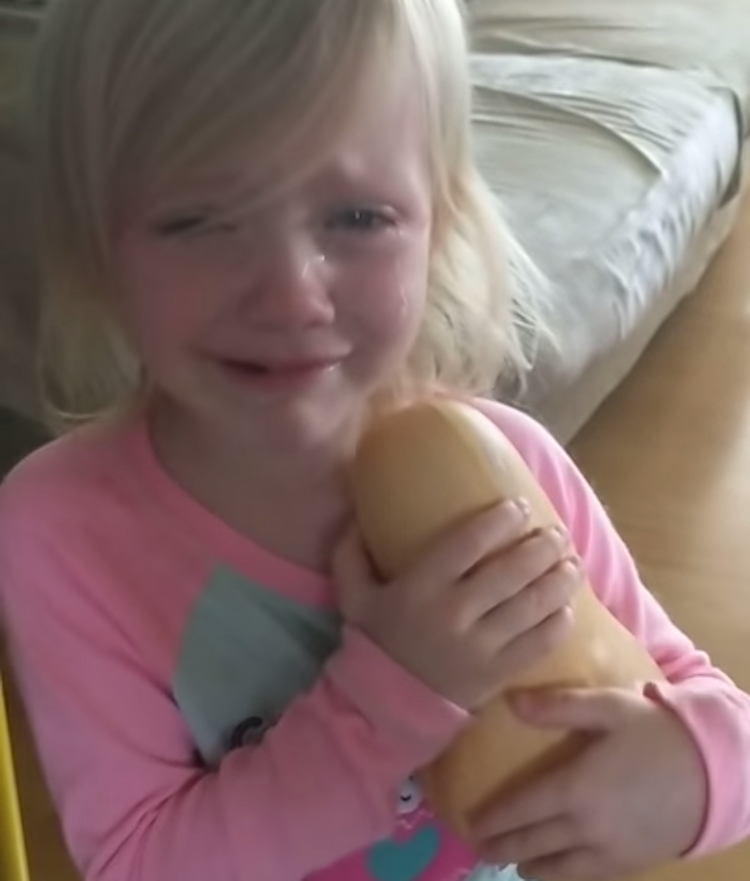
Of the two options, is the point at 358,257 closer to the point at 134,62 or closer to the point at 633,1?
the point at 134,62

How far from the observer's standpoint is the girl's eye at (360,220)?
65 cm

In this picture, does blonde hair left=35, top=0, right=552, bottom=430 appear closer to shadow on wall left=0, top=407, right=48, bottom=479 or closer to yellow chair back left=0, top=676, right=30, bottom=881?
yellow chair back left=0, top=676, right=30, bottom=881

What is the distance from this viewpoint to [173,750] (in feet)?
2.28

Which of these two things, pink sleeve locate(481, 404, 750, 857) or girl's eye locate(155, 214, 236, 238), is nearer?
girl's eye locate(155, 214, 236, 238)

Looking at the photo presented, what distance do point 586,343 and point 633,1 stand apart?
983 mm

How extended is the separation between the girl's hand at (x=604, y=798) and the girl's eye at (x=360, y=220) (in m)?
0.22

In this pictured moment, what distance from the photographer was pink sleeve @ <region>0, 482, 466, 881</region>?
2.13 feet

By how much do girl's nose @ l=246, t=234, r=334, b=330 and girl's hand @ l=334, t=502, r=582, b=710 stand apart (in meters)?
0.12

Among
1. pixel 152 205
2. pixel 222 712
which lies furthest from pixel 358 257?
pixel 222 712

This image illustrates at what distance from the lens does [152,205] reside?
0.65 metres

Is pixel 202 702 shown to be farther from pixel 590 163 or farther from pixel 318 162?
pixel 590 163

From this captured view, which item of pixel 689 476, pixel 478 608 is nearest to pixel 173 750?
pixel 478 608

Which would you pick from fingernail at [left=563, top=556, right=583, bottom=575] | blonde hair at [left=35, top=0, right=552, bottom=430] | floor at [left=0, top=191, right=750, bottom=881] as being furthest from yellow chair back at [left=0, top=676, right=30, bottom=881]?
fingernail at [left=563, top=556, right=583, bottom=575]

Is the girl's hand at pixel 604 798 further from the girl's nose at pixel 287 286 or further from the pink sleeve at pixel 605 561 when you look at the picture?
the girl's nose at pixel 287 286
